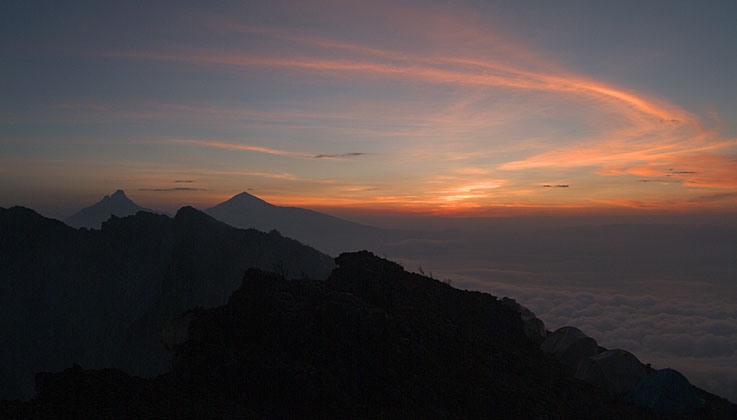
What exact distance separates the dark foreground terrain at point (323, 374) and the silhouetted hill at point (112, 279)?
2366 centimetres

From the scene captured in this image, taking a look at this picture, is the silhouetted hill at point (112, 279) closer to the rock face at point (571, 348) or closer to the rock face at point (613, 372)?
the rock face at point (571, 348)

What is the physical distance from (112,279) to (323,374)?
1718 inches

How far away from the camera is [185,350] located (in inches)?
433

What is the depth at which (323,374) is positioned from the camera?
34.2ft

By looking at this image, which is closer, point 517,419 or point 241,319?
point 517,419

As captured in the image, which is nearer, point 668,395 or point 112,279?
point 668,395

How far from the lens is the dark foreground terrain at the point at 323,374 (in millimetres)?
8266

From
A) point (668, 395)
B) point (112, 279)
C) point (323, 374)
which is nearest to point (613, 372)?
point (668, 395)

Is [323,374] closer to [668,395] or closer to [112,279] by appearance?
[668,395]

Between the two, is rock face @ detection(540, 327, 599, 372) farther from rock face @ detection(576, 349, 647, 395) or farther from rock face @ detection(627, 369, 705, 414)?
rock face @ detection(627, 369, 705, 414)

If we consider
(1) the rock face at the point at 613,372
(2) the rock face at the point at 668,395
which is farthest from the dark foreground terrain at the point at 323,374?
(1) the rock face at the point at 613,372

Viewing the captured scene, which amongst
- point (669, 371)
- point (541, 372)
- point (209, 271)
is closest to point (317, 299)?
point (541, 372)

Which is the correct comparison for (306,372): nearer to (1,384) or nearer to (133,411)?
(133,411)

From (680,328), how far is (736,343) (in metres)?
13.2
